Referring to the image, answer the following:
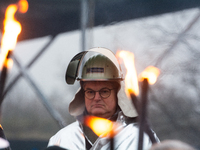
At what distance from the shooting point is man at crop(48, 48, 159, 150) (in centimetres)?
143

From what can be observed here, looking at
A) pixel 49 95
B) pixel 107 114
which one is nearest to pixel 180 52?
pixel 107 114

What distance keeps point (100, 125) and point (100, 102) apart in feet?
0.44

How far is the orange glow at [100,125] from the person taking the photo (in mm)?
1436

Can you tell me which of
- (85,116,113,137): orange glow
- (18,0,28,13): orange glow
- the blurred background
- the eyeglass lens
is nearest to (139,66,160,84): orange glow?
the blurred background

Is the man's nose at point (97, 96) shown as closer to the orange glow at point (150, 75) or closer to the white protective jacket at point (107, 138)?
the white protective jacket at point (107, 138)

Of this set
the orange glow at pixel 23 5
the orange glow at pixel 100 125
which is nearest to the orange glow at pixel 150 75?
the orange glow at pixel 100 125

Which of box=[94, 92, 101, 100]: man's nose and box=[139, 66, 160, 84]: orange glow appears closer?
box=[139, 66, 160, 84]: orange glow

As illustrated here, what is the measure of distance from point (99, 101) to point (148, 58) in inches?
38.9

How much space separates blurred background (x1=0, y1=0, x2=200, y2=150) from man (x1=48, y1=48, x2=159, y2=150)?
790 mm

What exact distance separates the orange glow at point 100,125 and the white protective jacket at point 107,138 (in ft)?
0.14

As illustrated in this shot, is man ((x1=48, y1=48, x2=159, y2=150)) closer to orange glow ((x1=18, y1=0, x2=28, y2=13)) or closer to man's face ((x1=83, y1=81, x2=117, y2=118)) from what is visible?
man's face ((x1=83, y1=81, x2=117, y2=118))

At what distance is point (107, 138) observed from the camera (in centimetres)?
141

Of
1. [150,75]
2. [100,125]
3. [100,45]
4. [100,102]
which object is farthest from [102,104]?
[100,45]

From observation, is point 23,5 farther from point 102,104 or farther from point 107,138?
point 107,138
